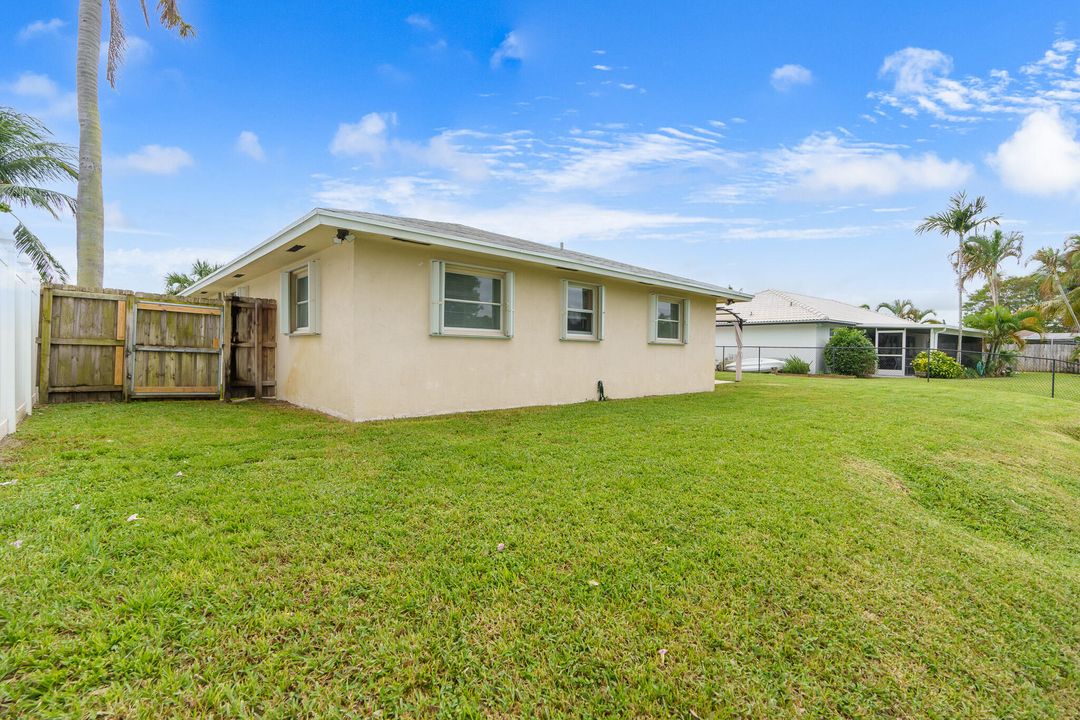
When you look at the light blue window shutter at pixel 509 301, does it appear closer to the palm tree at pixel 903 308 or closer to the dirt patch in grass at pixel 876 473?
the dirt patch in grass at pixel 876 473

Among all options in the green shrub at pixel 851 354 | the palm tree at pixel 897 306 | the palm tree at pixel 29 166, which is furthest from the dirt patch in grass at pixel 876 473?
the palm tree at pixel 897 306

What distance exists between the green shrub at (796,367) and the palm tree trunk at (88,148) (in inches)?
876

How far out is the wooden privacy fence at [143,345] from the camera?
6.77m

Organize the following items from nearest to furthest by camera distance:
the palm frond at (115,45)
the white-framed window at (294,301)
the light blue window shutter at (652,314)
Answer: the white-framed window at (294,301)
the light blue window shutter at (652,314)
the palm frond at (115,45)

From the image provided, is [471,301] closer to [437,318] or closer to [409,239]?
[437,318]

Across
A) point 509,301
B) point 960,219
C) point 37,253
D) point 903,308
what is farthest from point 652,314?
point 903,308

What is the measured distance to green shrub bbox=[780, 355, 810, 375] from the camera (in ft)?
62.4

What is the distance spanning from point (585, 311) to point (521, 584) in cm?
683

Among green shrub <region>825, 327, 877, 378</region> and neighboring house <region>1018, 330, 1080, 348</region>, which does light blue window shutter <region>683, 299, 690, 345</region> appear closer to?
green shrub <region>825, 327, 877, 378</region>

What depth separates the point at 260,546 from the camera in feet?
8.19

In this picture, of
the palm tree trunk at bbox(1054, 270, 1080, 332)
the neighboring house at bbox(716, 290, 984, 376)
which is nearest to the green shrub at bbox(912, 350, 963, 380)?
the neighboring house at bbox(716, 290, 984, 376)

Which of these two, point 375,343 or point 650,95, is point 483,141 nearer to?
point 650,95

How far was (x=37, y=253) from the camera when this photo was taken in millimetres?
16016

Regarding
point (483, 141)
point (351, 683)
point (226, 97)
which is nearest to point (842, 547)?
point (351, 683)
